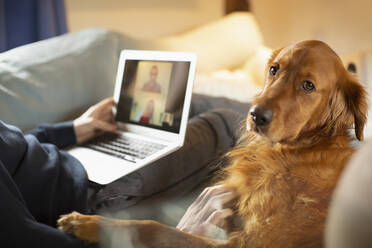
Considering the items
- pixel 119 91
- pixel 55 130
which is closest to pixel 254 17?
pixel 119 91

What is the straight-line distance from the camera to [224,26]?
2.19 metres

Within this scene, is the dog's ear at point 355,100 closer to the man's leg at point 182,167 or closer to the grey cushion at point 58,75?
the man's leg at point 182,167

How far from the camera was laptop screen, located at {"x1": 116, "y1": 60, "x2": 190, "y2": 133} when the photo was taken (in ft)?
3.48

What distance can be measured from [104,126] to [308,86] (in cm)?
79

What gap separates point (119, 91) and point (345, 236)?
1.02 meters

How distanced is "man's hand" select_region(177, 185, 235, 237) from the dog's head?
16 cm

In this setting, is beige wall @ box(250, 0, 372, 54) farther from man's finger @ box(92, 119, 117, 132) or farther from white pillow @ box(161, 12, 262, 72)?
man's finger @ box(92, 119, 117, 132)

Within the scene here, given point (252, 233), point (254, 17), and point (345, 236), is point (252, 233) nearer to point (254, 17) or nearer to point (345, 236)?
point (345, 236)

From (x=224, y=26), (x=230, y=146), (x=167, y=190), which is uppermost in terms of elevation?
(x=224, y=26)

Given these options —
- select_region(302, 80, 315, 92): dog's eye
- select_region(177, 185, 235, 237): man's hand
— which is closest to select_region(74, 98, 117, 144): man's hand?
select_region(177, 185, 235, 237): man's hand

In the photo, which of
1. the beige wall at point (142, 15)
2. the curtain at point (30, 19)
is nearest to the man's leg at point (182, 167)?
the curtain at point (30, 19)

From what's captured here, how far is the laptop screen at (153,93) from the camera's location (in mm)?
1060

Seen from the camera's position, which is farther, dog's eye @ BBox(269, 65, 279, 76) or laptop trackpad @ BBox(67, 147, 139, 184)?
laptop trackpad @ BBox(67, 147, 139, 184)

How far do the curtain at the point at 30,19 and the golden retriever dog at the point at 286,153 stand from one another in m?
1.15
